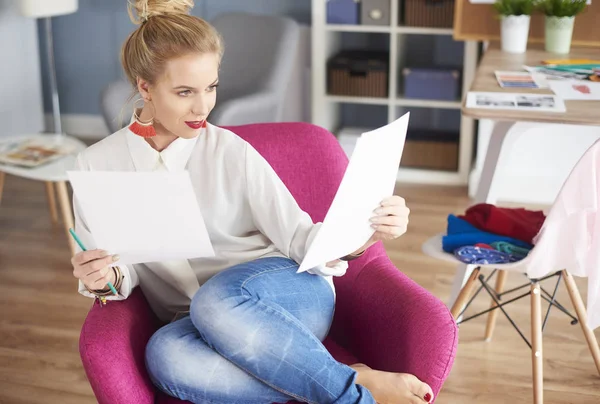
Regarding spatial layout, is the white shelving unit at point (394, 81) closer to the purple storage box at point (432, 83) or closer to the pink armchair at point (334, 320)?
the purple storage box at point (432, 83)

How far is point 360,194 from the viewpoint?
4.93ft

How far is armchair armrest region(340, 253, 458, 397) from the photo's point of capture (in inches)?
61.1

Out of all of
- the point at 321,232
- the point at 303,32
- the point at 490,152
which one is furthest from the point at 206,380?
the point at 303,32

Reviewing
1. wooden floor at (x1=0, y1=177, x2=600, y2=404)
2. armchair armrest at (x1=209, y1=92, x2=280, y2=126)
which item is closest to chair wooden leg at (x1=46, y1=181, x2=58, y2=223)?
wooden floor at (x1=0, y1=177, x2=600, y2=404)

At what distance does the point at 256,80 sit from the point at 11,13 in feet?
5.21

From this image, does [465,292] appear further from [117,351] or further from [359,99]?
[359,99]

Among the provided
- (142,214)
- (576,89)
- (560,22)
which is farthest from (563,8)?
(142,214)

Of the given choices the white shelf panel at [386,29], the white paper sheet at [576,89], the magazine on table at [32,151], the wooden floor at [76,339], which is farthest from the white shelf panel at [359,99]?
the white paper sheet at [576,89]

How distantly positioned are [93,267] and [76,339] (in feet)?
3.85

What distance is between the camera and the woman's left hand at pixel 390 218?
63.0 inches

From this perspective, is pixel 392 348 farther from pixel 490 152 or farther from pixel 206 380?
pixel 490 152

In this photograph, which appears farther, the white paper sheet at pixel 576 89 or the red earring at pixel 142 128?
the white paper sheet at pixel 576 89

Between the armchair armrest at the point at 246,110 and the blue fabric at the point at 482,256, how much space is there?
1.34m

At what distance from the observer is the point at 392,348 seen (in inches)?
65.4
